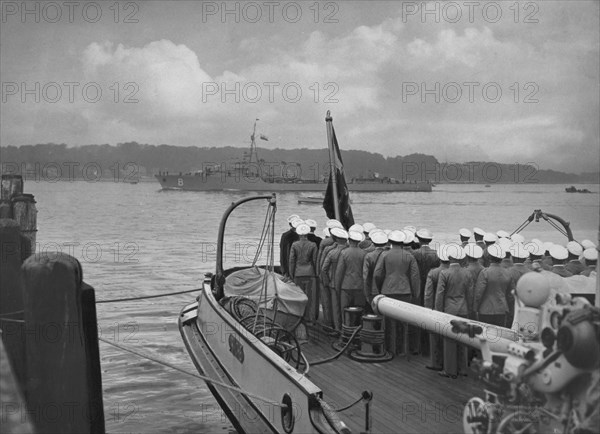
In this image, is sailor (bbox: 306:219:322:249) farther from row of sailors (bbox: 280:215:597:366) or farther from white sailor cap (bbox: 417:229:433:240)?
white sailor cap (bbox: 417:229:433:240)

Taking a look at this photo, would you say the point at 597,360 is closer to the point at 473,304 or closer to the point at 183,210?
the point at 473,304

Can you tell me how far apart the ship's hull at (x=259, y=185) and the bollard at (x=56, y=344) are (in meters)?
83.8

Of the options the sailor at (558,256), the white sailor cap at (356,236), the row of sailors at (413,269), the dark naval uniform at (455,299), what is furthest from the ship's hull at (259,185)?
the dark naval uniform at (455,299)

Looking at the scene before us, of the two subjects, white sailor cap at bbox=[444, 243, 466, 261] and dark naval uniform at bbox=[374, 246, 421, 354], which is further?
dark naval uniform at bbox=[374, 246, 421, 354]

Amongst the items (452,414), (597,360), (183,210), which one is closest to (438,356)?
(452,414)

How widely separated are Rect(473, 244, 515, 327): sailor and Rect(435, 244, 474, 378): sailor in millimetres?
119

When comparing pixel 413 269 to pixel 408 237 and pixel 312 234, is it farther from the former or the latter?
pixel 312 234

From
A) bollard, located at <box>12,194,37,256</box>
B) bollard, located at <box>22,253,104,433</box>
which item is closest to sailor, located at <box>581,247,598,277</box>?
bollard, located at <box>22,253,104,433</box>

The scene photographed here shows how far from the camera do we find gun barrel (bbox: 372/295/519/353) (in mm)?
5383

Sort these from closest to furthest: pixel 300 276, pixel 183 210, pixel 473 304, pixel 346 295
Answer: pixel 473 304 → pixel 346 295 → pixel 300 276 → pixel 183 210

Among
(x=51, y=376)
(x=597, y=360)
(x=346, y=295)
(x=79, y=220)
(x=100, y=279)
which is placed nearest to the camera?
(x=597, y=360)

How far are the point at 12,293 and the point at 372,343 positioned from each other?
554 cm

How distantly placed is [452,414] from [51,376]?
163 inches

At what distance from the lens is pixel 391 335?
8.42 metres
